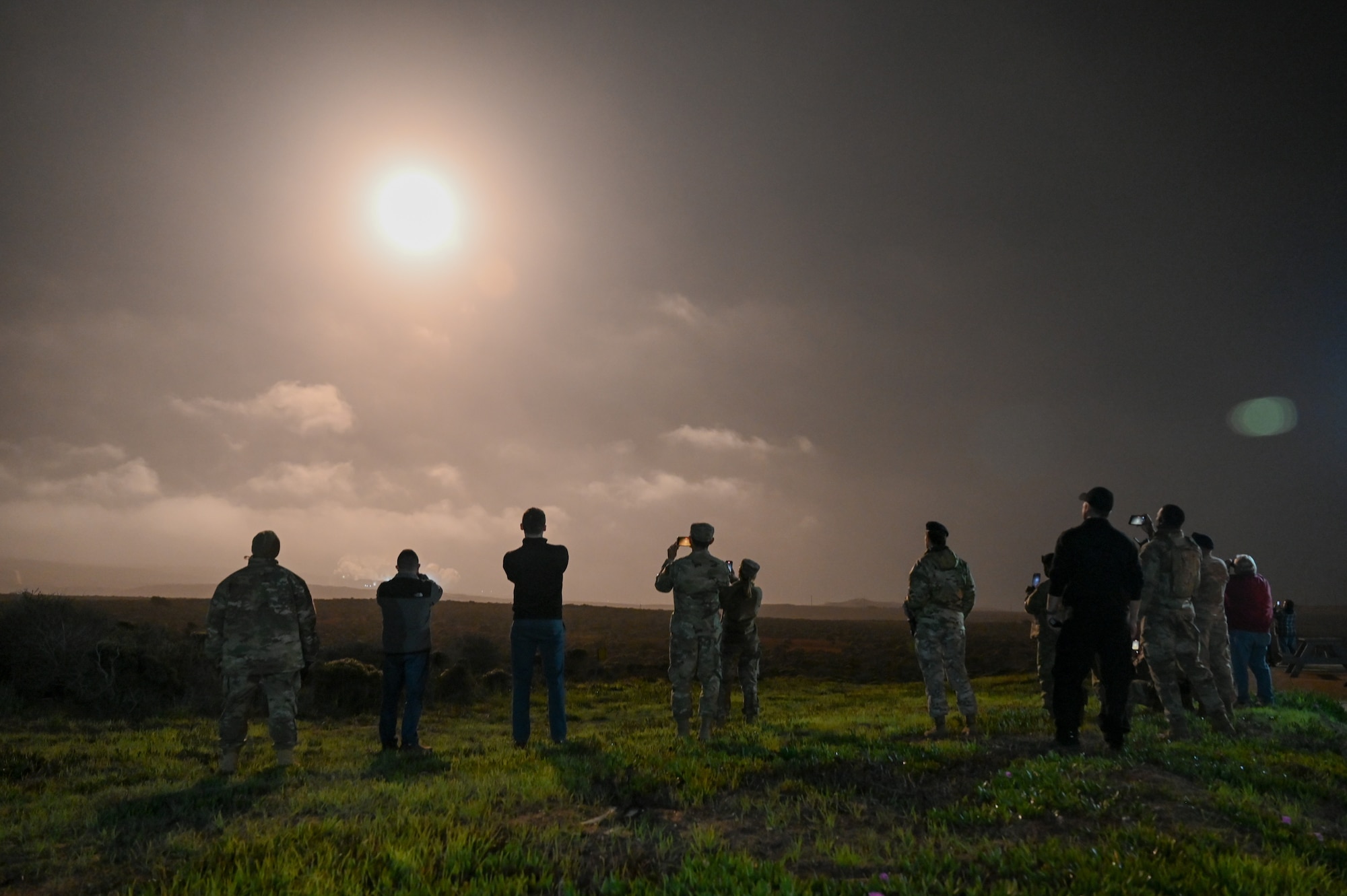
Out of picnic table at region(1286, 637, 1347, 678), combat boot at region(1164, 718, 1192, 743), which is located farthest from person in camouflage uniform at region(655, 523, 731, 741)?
picnic table at region(1286, 637, 1347, 678)

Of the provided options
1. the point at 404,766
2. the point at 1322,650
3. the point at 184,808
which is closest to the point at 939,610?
the point at 404,766

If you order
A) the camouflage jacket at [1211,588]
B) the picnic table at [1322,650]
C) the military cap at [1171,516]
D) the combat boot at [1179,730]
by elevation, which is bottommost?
the picnic table at [1322,650]

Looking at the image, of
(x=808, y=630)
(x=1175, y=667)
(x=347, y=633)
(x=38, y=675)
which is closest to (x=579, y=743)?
(x=1175, y=667)

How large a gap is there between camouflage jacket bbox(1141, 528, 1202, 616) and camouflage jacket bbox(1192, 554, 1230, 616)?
2.53 metres

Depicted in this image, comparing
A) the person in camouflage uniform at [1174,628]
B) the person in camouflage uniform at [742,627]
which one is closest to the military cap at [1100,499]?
the person in camouflage uniform at [1174,628]

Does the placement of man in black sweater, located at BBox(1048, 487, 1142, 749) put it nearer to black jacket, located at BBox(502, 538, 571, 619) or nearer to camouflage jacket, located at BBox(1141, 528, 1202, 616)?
camouflage jacket, located at BBox(1141, 528, 1202, 616)

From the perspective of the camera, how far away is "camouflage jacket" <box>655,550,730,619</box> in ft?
32.8

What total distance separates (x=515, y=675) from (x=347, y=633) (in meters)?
38.1

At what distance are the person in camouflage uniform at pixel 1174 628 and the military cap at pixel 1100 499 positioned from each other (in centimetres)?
159

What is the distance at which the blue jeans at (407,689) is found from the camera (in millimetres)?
10172

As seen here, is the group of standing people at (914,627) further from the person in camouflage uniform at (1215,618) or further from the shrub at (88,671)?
the shrub at (88,671)

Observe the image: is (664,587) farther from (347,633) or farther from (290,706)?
(347,633)

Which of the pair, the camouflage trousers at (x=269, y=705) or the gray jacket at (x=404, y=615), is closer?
the camouflage trousers at (x=269, y=705)

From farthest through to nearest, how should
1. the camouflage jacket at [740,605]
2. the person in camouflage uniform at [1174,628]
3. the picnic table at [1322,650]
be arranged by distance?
the picnic table at [1322,650] < the camouflage jacket at [740,605] < the person in camouflage uniform at [1174,628]
